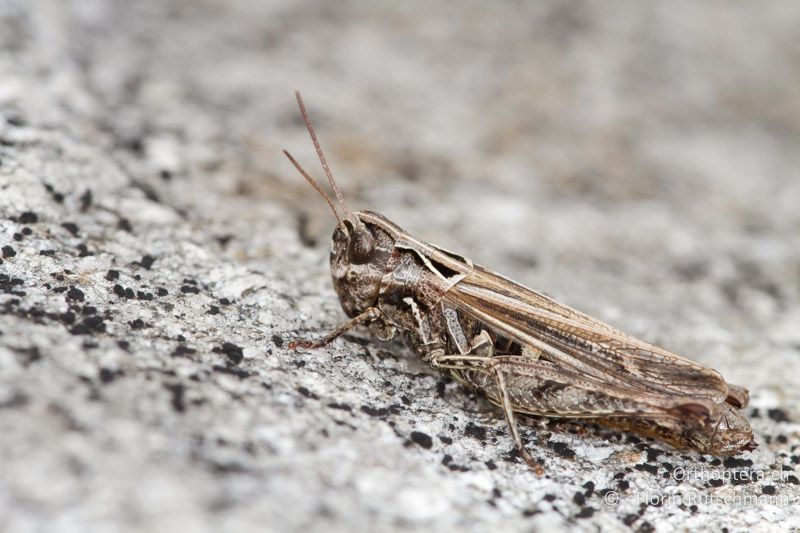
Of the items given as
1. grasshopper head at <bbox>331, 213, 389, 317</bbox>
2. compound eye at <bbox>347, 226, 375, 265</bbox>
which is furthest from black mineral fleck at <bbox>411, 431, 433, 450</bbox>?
compound eye at <bbox>347, 226, 375, 265</bbox>

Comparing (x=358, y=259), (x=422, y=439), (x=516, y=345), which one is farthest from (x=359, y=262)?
(x=422, y=439)

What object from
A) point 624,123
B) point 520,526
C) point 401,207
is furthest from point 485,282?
point 624,123

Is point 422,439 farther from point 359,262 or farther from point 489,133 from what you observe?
point 489,133

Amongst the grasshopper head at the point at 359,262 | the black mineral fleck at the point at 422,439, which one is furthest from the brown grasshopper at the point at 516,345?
the black mineral fleck at the point at 422,439

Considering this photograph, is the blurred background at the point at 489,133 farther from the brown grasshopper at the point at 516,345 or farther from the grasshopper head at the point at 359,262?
the brown grasshopper at the point at 516,345

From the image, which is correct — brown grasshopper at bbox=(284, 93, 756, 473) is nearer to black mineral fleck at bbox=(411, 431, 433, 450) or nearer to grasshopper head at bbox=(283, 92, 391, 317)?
grasshopper head at bbox=(283, 92, 391, 317)

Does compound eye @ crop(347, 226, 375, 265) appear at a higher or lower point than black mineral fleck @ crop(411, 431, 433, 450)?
higher

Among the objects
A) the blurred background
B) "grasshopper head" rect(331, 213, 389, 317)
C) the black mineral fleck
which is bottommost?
the black mineral fleck
